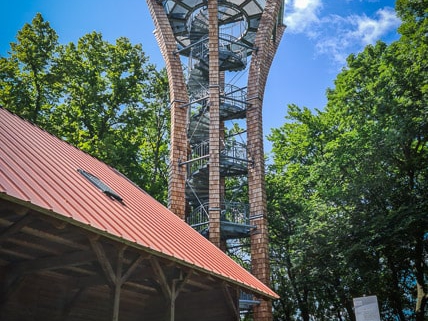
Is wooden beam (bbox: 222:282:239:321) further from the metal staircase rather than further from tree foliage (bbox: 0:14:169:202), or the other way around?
tree foliage (bbox: 0:14:169:202)

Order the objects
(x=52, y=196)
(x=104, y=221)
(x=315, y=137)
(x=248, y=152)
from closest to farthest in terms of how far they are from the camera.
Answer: (x=52, y=196) → (x=104, y=221) → (x=248, y=152) → (x=315, y=137)

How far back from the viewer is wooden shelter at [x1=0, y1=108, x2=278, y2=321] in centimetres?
582

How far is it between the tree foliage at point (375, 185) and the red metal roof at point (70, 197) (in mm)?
11054

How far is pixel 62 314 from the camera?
887cm

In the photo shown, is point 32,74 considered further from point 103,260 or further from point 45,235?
point 103,260

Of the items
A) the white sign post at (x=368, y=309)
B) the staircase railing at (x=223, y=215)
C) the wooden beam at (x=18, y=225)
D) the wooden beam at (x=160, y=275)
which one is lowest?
the white sign post at (x=368, y=309)

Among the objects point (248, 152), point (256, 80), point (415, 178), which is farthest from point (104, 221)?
point (415, 178)

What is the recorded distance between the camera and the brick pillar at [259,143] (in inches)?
703

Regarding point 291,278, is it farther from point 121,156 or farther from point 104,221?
point 104,221

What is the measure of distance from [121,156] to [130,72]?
18.1 ft

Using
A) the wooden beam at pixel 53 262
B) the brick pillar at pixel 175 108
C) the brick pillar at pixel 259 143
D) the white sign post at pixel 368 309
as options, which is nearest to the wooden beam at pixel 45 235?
the wooden beam at pixel 53 262

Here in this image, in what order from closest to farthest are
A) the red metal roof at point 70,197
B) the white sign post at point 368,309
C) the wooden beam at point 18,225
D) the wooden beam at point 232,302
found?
the red metal roof at point 70,197
the wooden beam at point 18,225
the wooden beam at point 232,302
the white sign post at point 368,309

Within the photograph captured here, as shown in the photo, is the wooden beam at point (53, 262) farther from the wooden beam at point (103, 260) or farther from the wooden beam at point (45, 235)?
the wooden beam at point (103, 260)

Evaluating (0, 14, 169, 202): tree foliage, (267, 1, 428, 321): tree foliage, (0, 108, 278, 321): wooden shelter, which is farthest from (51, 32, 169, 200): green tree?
(0, 108, 278, 321): wooden shelter
